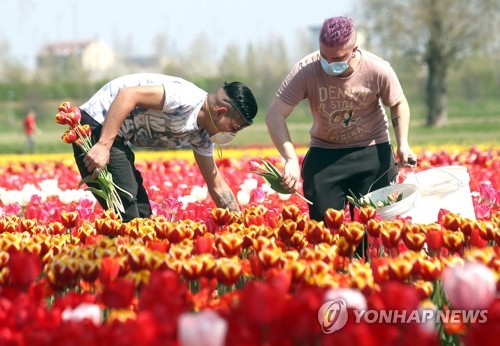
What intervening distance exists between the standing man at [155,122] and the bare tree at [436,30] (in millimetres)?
37616

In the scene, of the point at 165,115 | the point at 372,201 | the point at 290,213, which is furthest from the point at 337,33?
the point at 290,213

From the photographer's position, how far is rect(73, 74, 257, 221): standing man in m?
5.45

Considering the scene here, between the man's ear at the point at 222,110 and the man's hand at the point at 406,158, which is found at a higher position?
the man's ear at the point at 222,110

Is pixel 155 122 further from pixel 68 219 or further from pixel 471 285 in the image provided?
pixel 471 285

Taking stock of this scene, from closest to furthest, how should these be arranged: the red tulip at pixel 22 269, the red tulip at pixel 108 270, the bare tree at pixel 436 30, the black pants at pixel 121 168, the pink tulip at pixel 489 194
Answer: the red tulip at pixel 22 269, the red tulip at pixel 108 270, the black pants at pixel 121 168, the pink tulip at pixel 489 194, the bare tree at pixel 436 30

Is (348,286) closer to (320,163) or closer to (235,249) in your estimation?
(235,249)

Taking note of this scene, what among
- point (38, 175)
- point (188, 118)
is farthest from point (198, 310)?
point (38, 175)

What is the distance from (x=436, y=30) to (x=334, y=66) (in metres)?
38.6

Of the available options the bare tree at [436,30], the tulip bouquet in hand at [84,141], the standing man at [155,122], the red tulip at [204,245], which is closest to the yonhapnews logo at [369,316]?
the red tulip at [204,245]

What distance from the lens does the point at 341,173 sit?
6.05m

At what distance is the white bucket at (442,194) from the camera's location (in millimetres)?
5555

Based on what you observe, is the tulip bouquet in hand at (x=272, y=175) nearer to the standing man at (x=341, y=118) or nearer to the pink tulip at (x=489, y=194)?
the standing man at (x=341, y=118)

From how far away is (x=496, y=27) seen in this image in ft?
141

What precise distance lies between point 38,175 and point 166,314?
27.6ft
